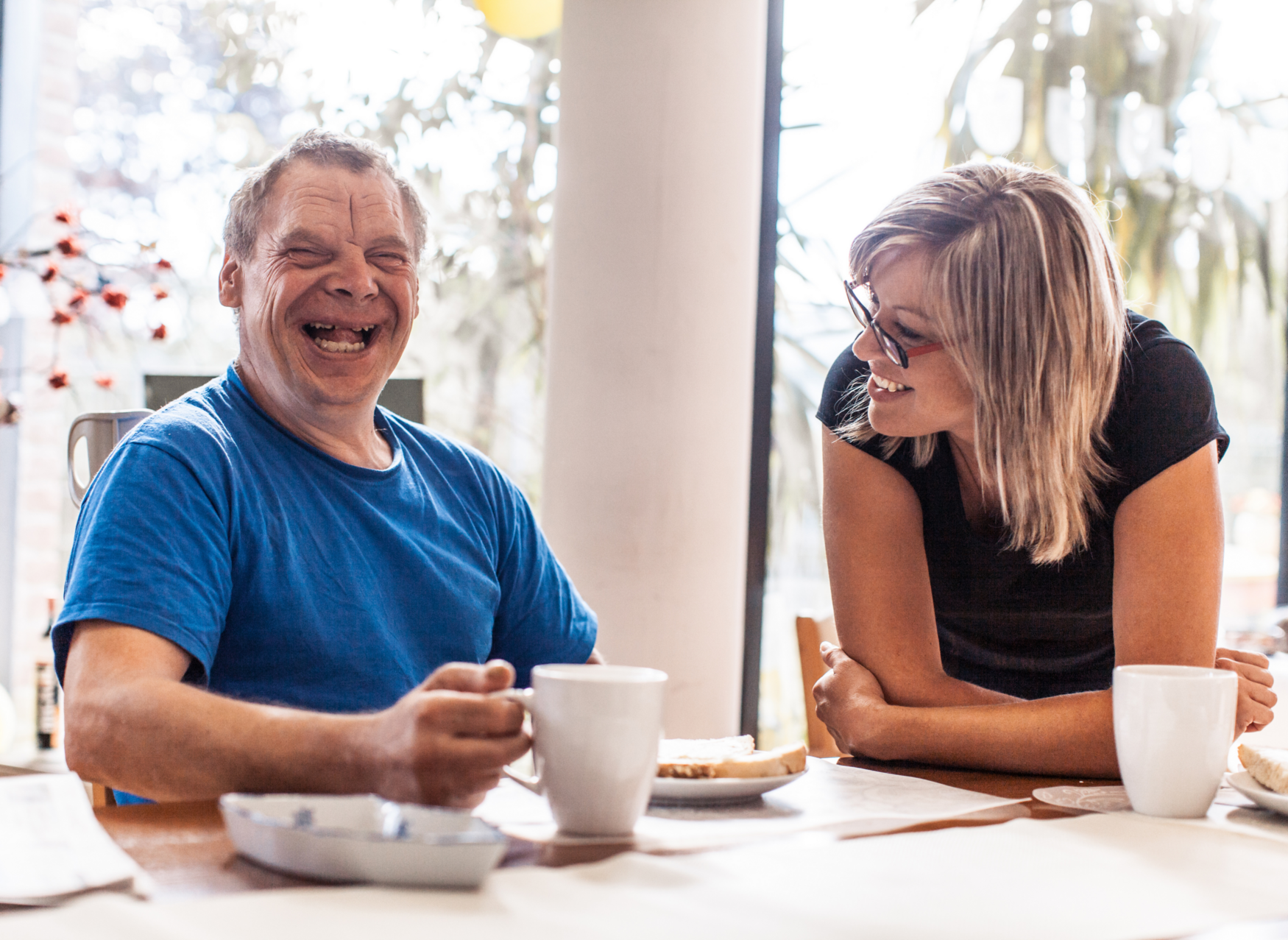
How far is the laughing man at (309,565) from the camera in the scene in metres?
0.84

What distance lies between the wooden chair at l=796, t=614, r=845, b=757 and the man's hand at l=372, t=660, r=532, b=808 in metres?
0.86

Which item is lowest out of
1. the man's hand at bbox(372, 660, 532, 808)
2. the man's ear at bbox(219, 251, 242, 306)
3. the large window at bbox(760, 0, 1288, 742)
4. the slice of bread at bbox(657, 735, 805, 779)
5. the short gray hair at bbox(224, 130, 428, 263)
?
the slice of bread at bbox(657, 735, 805, 779)

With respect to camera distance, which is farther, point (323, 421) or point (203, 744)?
point (323, 421)

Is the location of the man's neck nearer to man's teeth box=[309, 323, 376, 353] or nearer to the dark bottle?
man's teeth box=[309, 323, 376, 353]

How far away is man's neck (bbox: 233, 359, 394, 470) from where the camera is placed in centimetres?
132

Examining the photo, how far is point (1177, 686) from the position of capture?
0.93 meters

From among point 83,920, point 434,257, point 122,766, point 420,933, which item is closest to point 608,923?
point 420,933

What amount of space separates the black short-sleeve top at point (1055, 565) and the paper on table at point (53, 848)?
97 centimetres

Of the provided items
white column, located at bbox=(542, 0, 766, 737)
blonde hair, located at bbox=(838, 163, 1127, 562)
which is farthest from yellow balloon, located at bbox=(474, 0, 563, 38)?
blonde hair, located at bbox=(838, 163, 1127, 562)

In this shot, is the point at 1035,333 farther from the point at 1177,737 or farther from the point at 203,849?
the point at 203,849

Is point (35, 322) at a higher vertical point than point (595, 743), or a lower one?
higher

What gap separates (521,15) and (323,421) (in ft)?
6.26

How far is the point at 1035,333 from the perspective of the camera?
1.30 metres

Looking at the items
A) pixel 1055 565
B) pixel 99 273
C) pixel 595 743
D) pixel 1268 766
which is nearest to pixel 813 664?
pixel 1055 565
